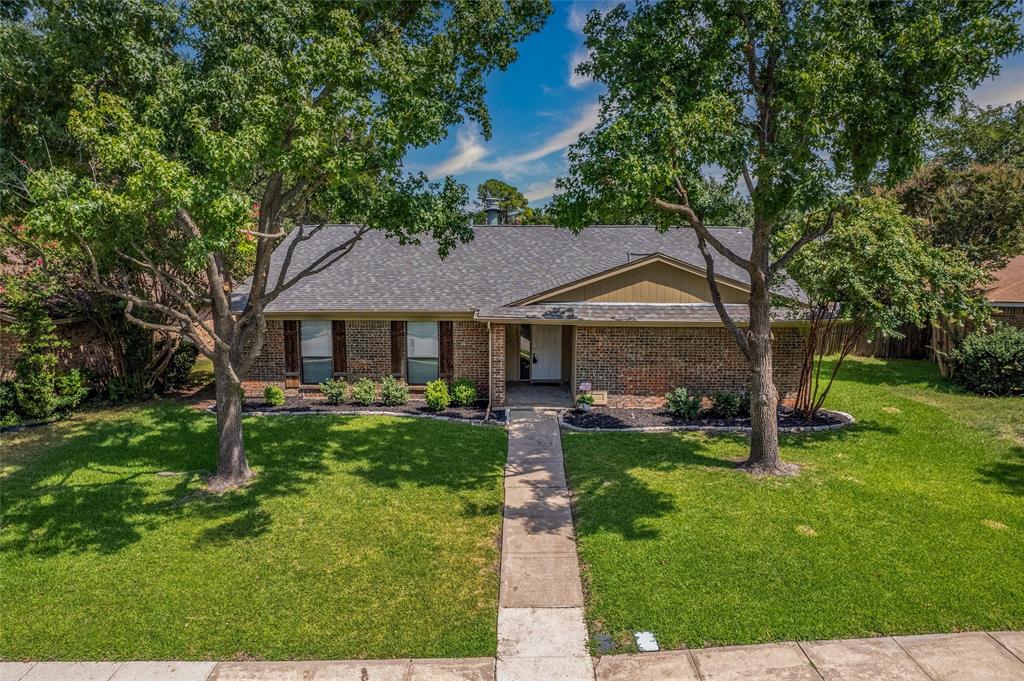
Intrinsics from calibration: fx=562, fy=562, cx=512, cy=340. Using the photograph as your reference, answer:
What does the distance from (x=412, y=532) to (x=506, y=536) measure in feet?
4.38

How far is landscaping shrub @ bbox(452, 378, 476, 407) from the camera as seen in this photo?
14.9m

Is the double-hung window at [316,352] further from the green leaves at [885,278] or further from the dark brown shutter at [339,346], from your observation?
the green leaves at [885,278]

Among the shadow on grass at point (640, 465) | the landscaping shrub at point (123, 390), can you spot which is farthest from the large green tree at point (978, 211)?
the landscaping shrub at point (123, 390)

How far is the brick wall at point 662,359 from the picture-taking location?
1441 cm

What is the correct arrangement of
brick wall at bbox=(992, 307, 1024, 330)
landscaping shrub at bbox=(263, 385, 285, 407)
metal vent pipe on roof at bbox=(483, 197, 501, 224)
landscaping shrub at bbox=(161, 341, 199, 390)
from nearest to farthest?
landscaping shrub at bbox=(263, 385, 285, 407)
landscaping shrub at bbox=(161, 341, 199, 390)
brick wall at bbox=(992, 307, 1024, 330)
metal vent pipe on roof at bbox=(483, 197, 501, 224)

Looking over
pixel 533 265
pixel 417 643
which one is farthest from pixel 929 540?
pixel 533 265

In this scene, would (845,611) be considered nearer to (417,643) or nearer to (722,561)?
(722,561)

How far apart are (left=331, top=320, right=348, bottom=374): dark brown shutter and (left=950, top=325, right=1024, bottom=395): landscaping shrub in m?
17.5

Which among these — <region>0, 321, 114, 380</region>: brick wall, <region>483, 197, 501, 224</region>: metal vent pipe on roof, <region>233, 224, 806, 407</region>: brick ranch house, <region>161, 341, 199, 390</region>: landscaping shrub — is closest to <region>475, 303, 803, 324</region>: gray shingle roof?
<region>233, 224, 806, 407</region>: brick ranch house

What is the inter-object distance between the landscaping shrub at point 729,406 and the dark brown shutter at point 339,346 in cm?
996

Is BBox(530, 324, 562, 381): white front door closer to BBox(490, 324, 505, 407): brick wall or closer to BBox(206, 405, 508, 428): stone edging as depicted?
BBox(490, 324, 505, 407): brick wall

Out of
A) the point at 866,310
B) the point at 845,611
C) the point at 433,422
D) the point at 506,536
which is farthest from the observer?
the point at 433,422

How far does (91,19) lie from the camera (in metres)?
7.43

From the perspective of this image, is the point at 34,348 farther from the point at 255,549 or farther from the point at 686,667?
the point at 686,667
